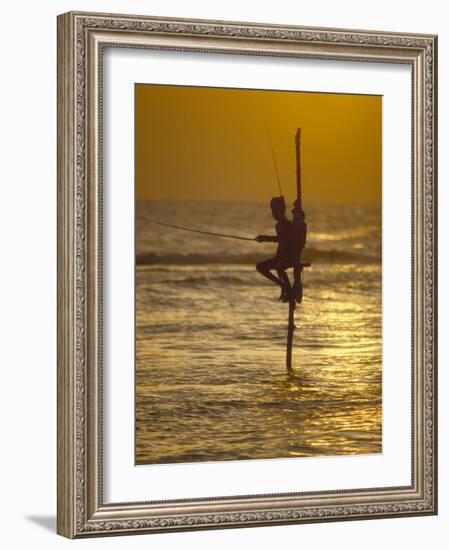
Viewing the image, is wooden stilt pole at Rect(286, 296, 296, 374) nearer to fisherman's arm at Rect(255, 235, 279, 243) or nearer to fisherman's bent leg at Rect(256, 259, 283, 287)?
fisherman's bent leg at Rect(256, 259, 283, 287)

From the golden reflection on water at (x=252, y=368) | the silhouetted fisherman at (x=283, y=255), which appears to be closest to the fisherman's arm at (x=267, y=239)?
the silhouetted fisherman at (x=283, y=255)

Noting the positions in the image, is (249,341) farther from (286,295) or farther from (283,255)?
(283,255)

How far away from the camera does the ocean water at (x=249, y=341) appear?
5121mm

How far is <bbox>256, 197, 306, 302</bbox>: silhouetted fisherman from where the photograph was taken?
5.27 metres

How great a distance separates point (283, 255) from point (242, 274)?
16cm

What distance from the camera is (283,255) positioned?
5285mm

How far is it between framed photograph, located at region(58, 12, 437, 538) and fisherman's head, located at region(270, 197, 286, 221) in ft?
0.03

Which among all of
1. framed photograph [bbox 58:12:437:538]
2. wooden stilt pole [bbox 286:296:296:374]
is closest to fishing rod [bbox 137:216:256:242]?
framed photograph [bbox 58:12:437:538]

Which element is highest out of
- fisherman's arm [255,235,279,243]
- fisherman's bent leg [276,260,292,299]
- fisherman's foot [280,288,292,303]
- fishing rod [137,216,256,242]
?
fishing rod [137,216,256,242]

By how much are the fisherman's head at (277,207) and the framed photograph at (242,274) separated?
0.4 inches

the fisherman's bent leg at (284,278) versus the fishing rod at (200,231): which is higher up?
the fishing rod at (200,231)

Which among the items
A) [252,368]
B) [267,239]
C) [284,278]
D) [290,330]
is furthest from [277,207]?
[252,368]

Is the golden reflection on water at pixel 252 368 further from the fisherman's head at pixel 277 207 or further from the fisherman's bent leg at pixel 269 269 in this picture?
the fisherman's head at pixel 277 207

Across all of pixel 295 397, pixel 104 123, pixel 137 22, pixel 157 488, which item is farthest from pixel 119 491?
pixel 137 22
